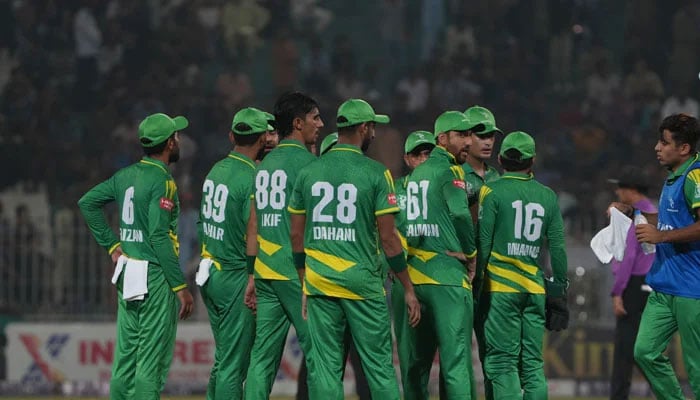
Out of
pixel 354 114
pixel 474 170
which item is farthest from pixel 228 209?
pixel 474 170

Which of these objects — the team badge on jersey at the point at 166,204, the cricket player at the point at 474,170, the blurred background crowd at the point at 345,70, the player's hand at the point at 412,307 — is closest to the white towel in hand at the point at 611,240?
the cricket player at the point at 474,170

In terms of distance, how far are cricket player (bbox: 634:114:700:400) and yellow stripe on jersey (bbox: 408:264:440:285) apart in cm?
154

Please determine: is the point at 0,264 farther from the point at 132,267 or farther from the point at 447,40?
the point at 447,40

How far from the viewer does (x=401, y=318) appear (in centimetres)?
1095

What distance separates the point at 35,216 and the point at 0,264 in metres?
1.07

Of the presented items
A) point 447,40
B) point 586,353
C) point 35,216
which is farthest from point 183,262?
point 447,40

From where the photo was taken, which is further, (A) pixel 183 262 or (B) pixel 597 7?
(B) pixel 597 7

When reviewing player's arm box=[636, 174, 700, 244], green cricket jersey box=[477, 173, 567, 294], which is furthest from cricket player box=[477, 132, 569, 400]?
player's arm box=[636, 174, 700, 244]

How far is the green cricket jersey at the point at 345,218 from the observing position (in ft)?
31.6

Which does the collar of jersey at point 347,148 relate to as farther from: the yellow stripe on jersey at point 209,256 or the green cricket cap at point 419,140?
the green cricket cap at point 419,140

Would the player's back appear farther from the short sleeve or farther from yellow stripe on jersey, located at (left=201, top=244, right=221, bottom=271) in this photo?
the short sleeve

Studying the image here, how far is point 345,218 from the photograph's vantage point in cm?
962

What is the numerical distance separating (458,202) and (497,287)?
3.00ft

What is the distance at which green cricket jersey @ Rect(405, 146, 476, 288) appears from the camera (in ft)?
34.4
